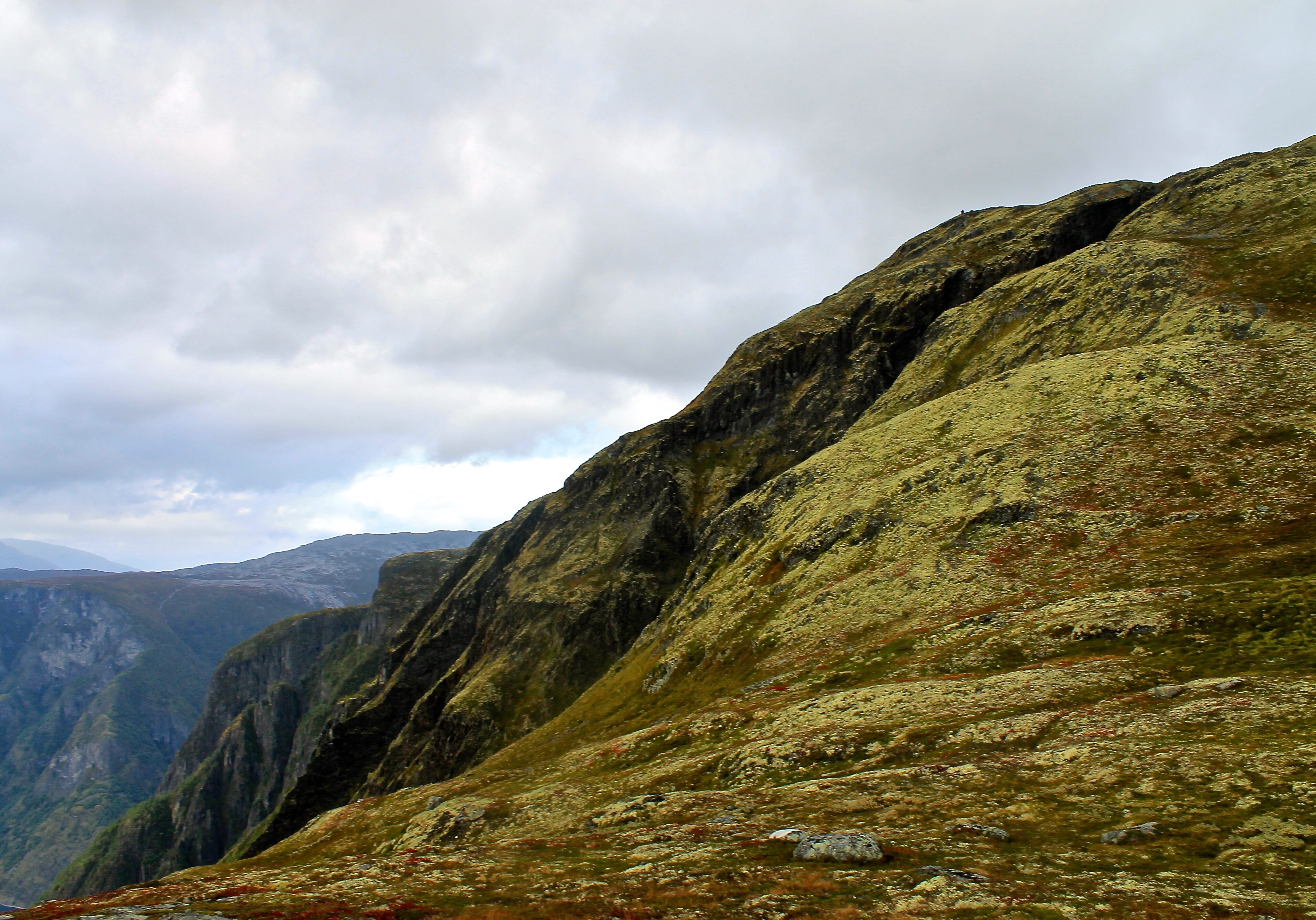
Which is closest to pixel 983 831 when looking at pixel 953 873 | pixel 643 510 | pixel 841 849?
A: pixel 953 873

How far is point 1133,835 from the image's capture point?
941 inches

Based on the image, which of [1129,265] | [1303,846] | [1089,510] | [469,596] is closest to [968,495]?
[1089,510]

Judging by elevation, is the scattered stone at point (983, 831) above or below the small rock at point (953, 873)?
below

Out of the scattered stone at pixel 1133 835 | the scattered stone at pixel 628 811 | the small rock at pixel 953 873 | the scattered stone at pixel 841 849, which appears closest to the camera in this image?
the small rock at pixel 953 873

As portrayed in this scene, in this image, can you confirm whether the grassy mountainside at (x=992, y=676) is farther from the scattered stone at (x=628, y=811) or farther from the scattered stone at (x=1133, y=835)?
the scattered stone at (x=628, y=811)

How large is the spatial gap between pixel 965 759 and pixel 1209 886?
55.7 feet

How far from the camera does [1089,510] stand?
206 ft

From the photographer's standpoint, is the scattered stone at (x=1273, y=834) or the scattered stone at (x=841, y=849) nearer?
the scattered stone at (x=1273, y=834)

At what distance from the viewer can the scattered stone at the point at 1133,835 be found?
2361 cm

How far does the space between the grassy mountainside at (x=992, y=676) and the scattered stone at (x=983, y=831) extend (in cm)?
22

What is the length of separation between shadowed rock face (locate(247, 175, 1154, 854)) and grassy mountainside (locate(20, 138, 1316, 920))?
3003 centimetres

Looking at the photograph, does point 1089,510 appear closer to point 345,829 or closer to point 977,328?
point 977,328

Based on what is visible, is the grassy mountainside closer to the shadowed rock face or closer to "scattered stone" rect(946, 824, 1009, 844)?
"scattered stone" rect(946, 824, 1009, 844)

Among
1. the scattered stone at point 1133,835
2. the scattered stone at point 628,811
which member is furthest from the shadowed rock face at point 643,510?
the scattered stone at point 1133,835
